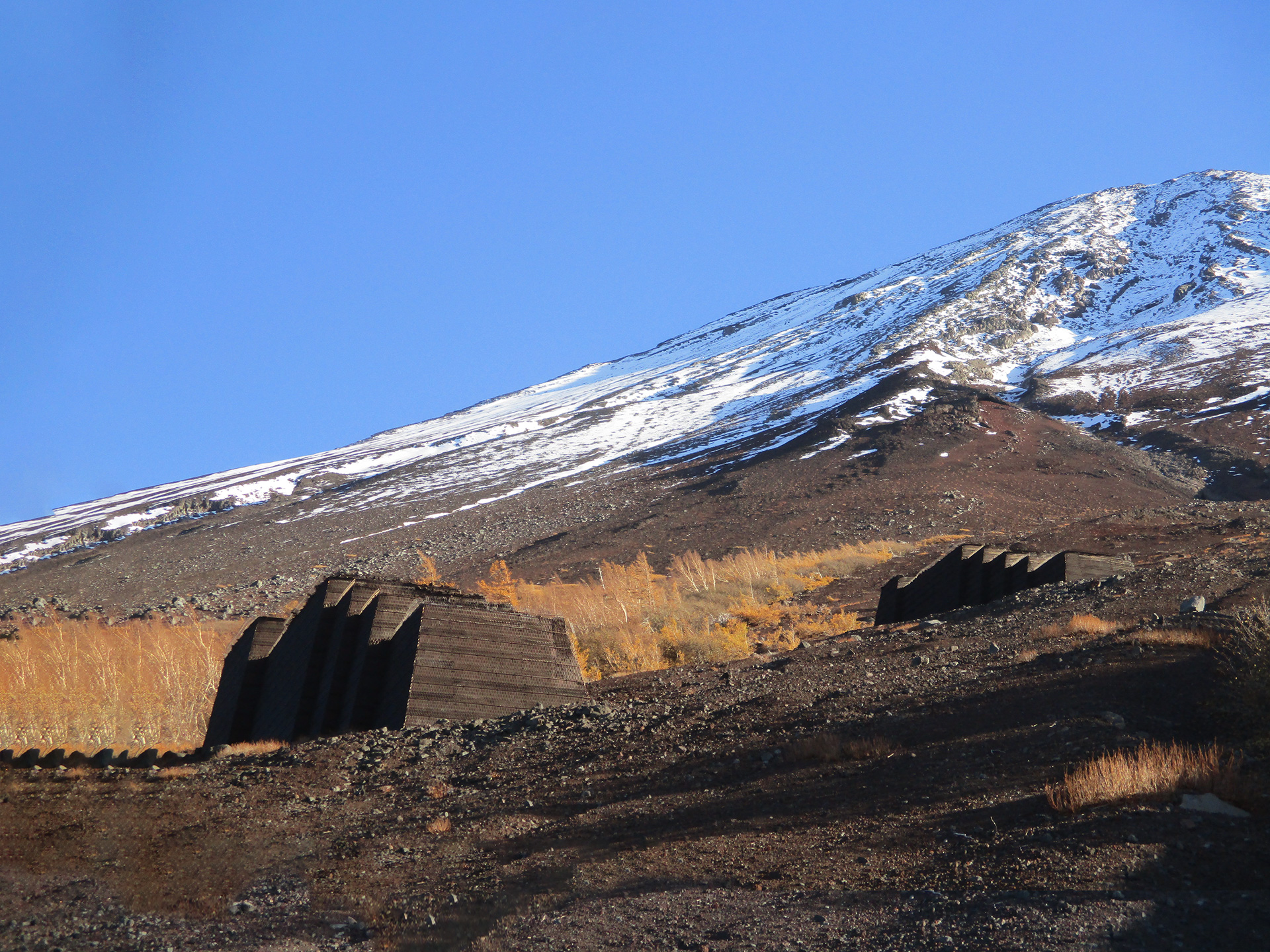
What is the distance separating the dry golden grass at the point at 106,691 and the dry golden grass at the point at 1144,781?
14908 millimetres

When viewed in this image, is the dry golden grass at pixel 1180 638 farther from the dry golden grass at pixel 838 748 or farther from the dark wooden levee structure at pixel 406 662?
the dark wooden levee structure at pixel 406 662

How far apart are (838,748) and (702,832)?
5.89ft

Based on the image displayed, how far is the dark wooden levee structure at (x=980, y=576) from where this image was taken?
16.2 metres

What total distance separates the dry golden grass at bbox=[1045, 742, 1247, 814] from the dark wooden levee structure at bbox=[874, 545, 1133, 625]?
1065 centimetres

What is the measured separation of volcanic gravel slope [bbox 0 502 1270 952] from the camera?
473cm

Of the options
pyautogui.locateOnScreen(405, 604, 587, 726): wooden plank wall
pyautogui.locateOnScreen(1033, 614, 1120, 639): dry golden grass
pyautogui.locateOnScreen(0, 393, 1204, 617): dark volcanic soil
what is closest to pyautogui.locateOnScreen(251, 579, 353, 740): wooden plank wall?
pyautogui.locateOnScreen(405, 604, 587, 726): wooden plank wall

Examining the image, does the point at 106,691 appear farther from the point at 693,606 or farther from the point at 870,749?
the point at 870,749

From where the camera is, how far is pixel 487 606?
12.2 meters

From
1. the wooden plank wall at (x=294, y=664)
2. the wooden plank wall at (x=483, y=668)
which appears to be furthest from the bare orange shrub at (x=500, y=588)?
the wooden plank wall at (x=483, y=668)

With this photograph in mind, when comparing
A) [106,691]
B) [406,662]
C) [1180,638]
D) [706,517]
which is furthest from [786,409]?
[1180,638]

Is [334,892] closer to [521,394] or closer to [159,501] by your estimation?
[159,501]

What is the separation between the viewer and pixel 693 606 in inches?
A: 1022

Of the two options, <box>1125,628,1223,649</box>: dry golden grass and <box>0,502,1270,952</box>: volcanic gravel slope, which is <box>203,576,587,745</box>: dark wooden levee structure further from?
<box>1125,628,1223,649</box>: dry golden grass

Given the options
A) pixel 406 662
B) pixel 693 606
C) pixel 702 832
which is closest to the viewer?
pixel 702 832
